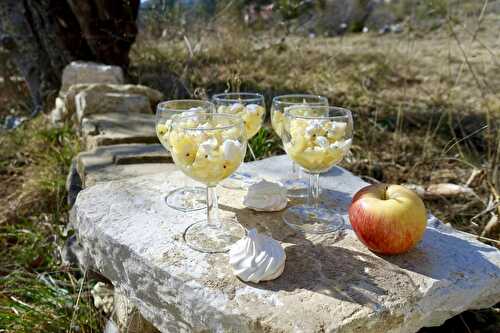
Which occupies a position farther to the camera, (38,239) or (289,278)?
(38,239)

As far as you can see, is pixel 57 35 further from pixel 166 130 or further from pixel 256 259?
pixel 256 259

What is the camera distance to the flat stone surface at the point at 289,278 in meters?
1.22

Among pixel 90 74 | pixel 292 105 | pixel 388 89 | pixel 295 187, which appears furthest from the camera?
pixel 388 89

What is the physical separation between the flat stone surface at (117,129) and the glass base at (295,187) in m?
1.34

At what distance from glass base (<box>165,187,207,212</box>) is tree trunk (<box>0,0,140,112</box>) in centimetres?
325

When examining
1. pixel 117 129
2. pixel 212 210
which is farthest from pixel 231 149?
pixel 117 129

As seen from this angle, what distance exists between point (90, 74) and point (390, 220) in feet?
12.6

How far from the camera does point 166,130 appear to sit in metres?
1.76

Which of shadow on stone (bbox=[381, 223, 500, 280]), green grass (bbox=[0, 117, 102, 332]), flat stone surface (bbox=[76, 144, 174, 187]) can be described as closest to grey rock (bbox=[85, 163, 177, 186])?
flat stone surface (bbox=[76, 144, 174, 187])

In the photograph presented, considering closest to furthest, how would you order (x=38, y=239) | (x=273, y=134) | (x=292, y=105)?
(x=292, y=105)
(x=38, y=239)
(x=273, y=134)

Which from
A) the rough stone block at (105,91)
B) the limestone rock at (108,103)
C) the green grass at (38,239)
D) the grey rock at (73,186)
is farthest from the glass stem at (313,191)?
the rough stone block at (105,91)

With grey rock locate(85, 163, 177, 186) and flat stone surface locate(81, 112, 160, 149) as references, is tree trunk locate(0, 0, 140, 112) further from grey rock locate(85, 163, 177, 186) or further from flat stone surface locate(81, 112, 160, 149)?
grey rock locate(85, 163, 177, 186)

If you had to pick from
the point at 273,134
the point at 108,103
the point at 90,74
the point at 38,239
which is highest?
the point at 90,74

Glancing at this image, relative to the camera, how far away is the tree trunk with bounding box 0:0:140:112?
485 cm
